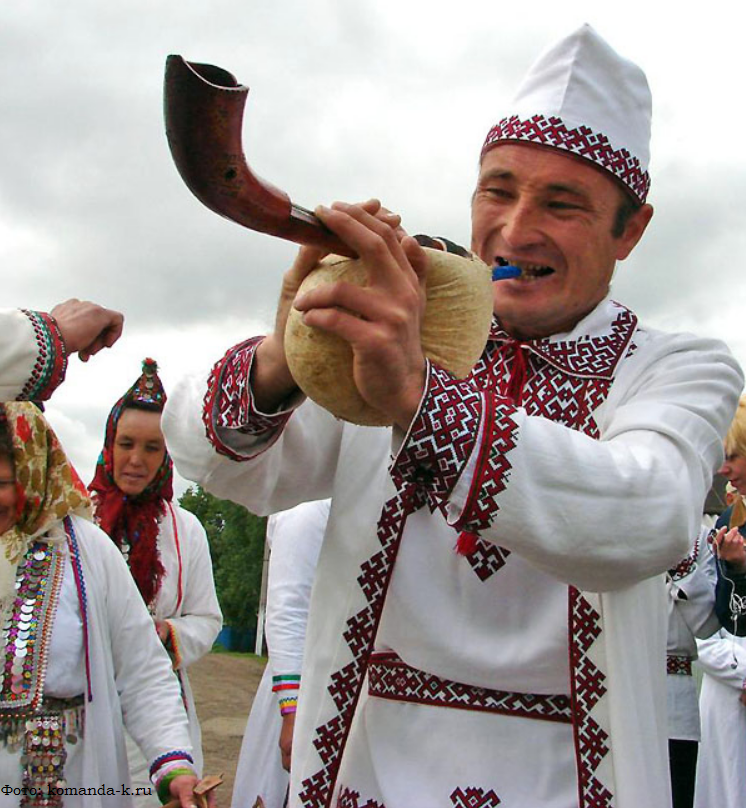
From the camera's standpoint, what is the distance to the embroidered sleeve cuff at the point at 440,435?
1.42 metres

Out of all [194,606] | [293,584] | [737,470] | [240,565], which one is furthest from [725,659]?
[240,565]

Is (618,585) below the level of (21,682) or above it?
above

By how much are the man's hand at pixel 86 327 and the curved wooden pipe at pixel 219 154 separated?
161 centimetres

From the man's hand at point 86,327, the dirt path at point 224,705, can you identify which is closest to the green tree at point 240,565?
the dirt path at point 224,705

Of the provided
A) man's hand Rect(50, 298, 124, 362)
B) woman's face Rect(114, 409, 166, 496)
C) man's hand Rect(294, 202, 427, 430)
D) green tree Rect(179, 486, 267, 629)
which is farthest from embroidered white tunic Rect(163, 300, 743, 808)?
green tree Rect(179, 486, 267, 629)

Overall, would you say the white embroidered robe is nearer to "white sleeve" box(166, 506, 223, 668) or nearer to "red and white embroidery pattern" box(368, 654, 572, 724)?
"white sleeve" box(166, 506, 223, 668)

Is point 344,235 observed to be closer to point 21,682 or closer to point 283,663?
point 21,682

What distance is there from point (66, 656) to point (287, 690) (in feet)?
4.94

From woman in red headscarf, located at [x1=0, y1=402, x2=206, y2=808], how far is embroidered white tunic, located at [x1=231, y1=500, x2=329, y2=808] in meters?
1.10

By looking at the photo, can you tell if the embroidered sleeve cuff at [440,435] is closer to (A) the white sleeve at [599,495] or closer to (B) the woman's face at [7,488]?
(A) the white sleeve at [599,495]

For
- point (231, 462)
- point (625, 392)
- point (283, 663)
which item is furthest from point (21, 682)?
point (625, 392)

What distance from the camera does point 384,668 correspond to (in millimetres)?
2043

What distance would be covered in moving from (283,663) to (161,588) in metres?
0.77

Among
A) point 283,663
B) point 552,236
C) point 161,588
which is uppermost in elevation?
point 552,236
